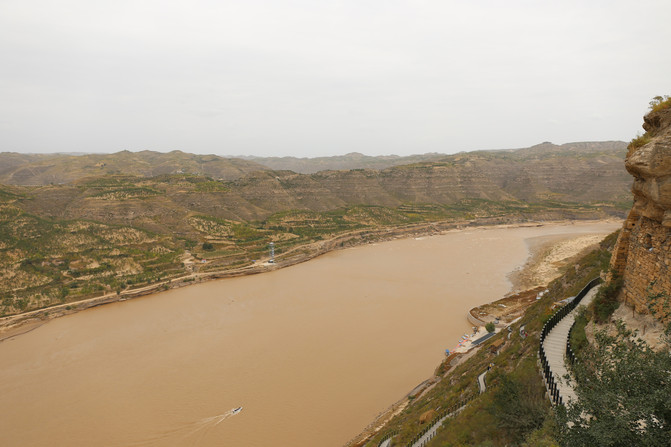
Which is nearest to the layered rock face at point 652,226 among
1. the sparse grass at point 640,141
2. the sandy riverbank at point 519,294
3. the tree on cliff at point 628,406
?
the sparse grass at point 640,141

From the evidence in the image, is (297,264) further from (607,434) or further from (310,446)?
(607,434)

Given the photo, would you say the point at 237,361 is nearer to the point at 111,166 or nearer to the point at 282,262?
the point at 282,262

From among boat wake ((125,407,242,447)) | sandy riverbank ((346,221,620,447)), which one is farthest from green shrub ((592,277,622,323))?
boat wake ((125,407,242,447))

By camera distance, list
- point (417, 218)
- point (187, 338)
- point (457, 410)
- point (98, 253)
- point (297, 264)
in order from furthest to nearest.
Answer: point (417, 218), point (297, 264), point (98, 253), point (187, 338), point (457, 410)

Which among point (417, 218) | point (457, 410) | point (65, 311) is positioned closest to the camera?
point (457, 410)

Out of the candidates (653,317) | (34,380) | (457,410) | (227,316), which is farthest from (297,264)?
(653,317)

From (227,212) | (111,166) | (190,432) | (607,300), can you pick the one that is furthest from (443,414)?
(111,166)

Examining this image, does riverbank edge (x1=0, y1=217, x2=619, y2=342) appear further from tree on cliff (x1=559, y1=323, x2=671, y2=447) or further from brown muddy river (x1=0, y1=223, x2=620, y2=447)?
tree on cliff (x1=559, y1=323, x2=671, y2=447)

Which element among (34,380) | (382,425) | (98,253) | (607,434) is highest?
(607,434)
